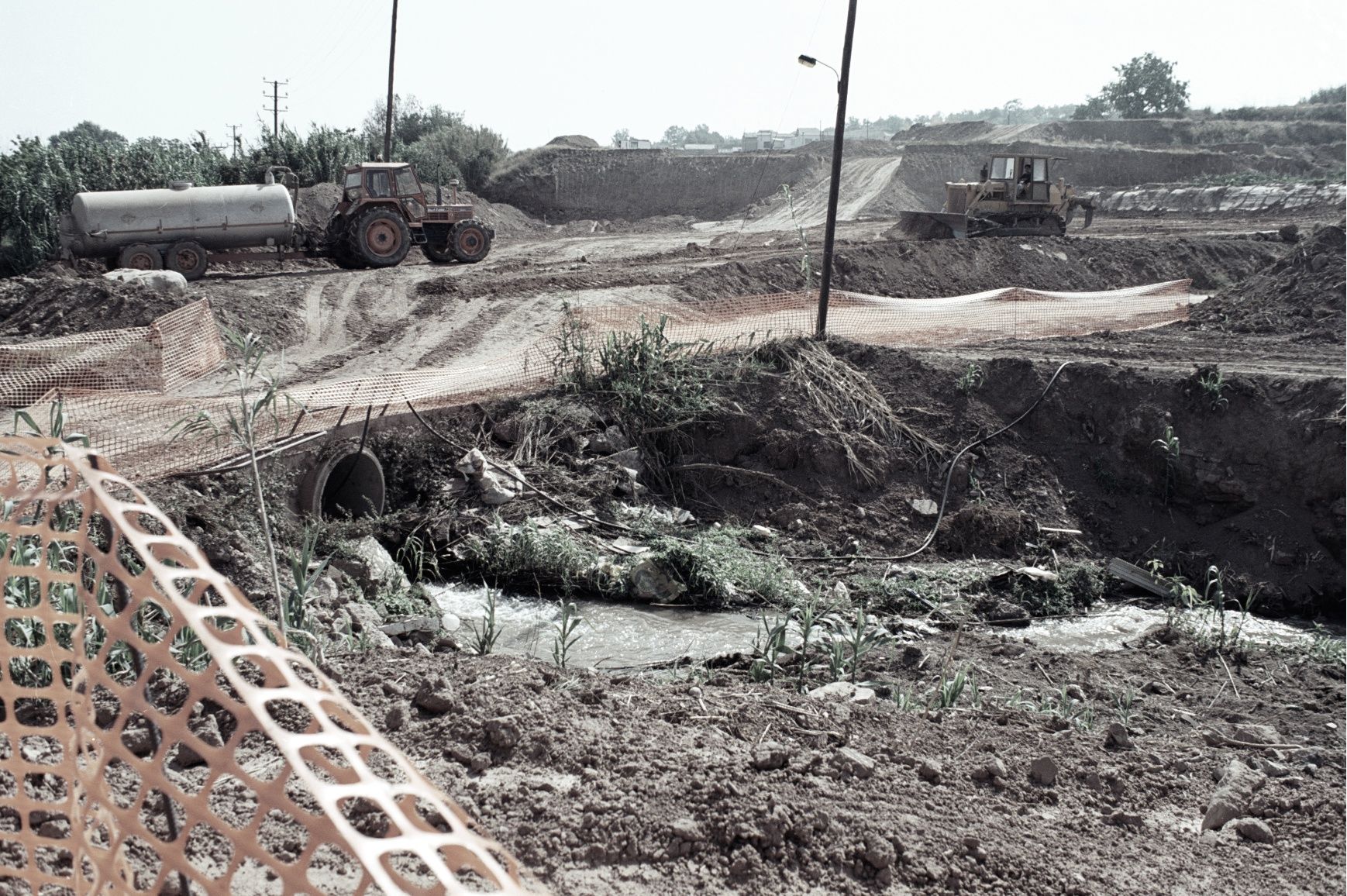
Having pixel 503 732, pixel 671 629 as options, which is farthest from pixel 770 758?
pixel 671 629

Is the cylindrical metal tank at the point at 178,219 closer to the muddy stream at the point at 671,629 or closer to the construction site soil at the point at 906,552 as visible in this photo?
the construction site soil at the point at 906,552

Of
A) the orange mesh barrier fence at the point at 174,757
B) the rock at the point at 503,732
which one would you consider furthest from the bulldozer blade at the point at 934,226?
the orange mesh barrier fence at the point at 174,757

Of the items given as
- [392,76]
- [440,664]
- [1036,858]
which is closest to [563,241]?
[392,76]

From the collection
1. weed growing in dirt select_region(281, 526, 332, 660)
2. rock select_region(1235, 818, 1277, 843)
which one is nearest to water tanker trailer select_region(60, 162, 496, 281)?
weed growing in dirt select_region(281, 526, 332, 660)

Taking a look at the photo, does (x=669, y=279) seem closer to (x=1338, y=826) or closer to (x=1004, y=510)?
(x=1004, y=510)

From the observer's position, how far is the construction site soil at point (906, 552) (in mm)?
3895

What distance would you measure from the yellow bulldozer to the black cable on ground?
12210 mm

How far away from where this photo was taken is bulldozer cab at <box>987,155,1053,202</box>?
23.3m

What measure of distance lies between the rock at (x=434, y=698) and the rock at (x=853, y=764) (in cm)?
169

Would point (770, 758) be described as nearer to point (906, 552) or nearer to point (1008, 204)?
point (906, 552)

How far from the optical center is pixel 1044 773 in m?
4.55

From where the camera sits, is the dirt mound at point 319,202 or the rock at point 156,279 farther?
the dirt mound at point 319,202

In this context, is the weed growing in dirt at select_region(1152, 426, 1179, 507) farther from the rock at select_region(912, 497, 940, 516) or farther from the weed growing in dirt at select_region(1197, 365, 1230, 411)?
the rock at select_region(912, 497, 940, 516)

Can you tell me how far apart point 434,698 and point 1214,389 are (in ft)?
30.4
